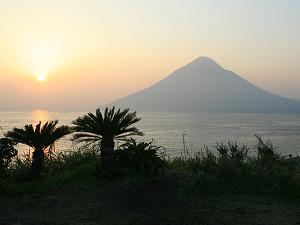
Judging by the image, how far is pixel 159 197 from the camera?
9812mm

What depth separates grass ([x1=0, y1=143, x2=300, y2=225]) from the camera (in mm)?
8430

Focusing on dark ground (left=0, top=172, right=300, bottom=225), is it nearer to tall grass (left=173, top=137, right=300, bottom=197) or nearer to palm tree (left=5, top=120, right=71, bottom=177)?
tall grass (left=173, top=137, right=300, bottom=197)

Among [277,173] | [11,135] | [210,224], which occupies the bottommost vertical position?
[210,224]

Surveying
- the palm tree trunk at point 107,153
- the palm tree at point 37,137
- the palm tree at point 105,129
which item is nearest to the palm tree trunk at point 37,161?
the palm tree at point 37,137

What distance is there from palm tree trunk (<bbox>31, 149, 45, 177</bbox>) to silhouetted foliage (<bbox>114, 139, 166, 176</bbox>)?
2050 mm

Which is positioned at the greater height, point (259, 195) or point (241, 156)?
point (241, 156)

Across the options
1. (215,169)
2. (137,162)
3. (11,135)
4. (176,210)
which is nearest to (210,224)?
(176,210)

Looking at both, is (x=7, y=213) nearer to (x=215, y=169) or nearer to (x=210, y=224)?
(x=210, y=224)

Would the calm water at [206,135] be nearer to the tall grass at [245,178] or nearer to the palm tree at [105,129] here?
the palm tree at [105,129]

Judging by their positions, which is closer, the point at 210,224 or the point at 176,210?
the point at 210,224

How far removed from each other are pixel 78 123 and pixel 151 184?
2666mm

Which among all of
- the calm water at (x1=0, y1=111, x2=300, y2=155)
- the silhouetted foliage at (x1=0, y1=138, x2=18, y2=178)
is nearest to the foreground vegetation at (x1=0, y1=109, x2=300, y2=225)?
the silhouetted foliage at (x1=0, y1=138, x2=18, y2=178)

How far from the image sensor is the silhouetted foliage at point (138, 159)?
1149 centimetres

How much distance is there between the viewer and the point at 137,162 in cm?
1166
